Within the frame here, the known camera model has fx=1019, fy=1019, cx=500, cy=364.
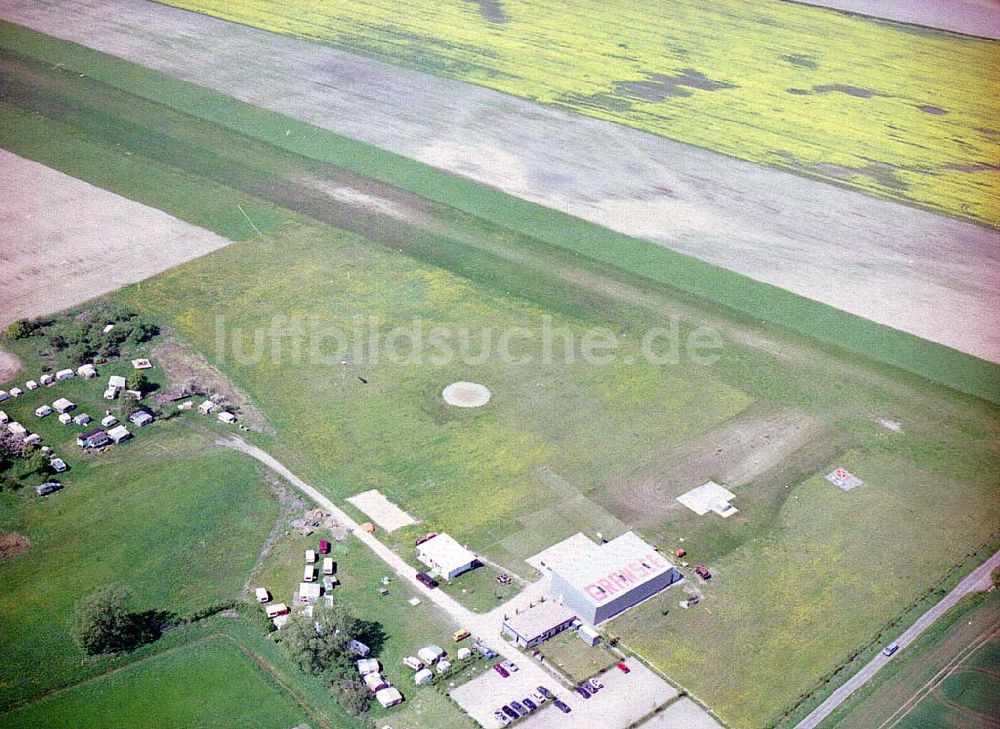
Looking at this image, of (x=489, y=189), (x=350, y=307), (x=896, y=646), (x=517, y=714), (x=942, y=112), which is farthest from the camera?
(x=942, y=112)

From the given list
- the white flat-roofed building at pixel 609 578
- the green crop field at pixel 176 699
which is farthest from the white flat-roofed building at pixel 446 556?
the green crop field at pixel 176 699

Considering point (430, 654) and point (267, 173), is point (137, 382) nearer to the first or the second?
point (430, 654)

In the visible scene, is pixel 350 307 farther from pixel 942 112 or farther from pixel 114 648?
pixel 942 112

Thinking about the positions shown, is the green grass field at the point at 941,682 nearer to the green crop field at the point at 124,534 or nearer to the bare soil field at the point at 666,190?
the bare soil field at the point at 666,190

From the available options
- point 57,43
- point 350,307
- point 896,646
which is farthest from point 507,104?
point 896,646

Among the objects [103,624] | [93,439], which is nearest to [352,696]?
[103,624]

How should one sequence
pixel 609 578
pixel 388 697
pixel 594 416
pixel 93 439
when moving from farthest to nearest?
pixel 594 416, pixel 93 439, pixel 609 578, pixel 388 697
